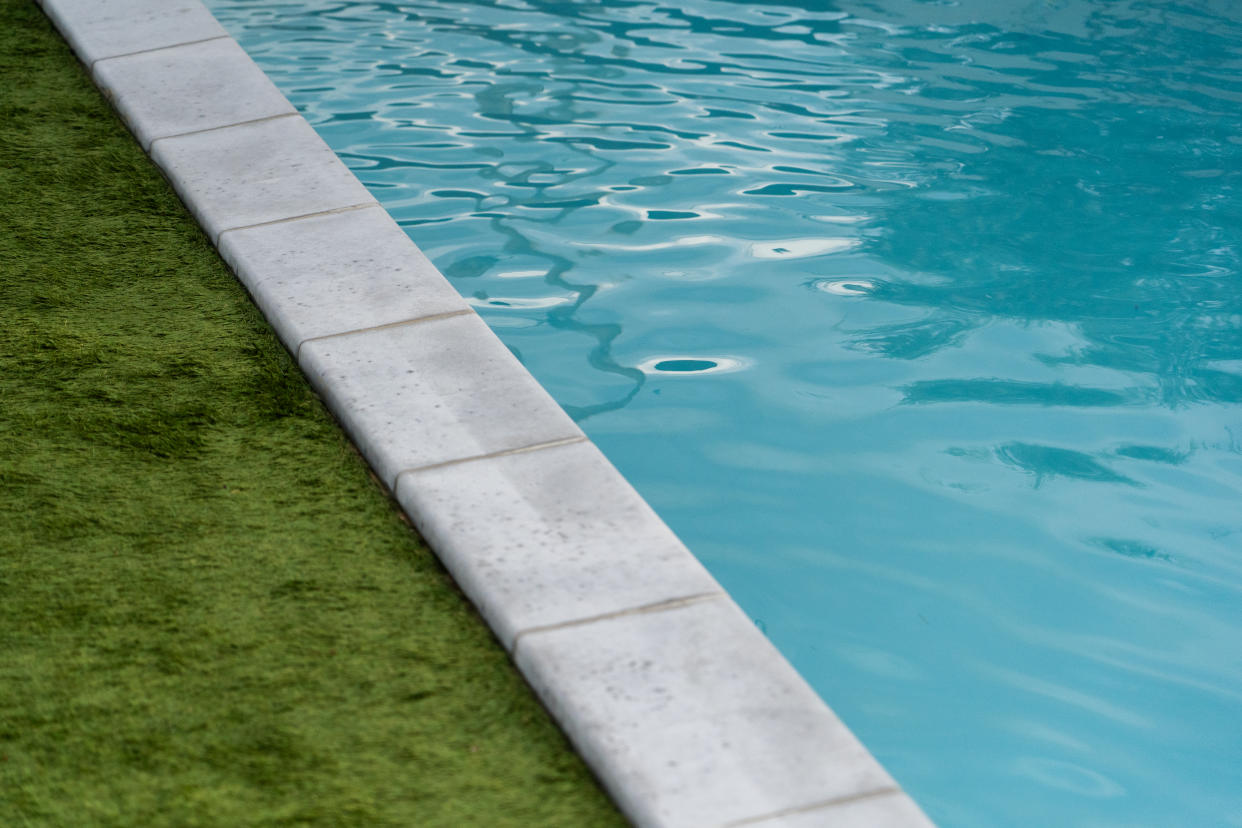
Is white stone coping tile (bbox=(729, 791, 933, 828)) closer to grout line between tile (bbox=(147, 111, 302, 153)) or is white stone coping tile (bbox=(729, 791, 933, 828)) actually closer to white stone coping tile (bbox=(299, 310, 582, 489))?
white stone coping tile (bbox=(299, 310, 582, 489))

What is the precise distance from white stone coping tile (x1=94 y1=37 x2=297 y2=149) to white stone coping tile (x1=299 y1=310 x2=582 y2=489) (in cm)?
176

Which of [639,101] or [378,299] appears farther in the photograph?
[639,101]

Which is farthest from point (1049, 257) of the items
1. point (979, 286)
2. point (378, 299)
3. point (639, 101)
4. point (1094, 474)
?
point (378, 299)

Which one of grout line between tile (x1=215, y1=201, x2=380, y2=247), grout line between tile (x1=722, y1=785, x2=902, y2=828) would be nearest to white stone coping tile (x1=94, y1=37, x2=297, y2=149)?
grout line between tile (x1=215, y1=201, x2=380, y2=247)

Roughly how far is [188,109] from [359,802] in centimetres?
352

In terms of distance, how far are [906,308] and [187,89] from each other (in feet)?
10.2

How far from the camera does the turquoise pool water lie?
3.44 metres

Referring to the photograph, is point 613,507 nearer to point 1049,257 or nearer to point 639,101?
point 1049,257

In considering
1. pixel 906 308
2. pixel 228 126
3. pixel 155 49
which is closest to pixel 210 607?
pixel 228 126

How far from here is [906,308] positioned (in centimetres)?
502

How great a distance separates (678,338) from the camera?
480 centimetres

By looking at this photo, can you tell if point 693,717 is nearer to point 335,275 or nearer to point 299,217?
point 335,275

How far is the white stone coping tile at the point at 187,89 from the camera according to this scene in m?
4.82

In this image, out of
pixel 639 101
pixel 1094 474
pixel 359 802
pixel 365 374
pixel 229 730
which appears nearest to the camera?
pixel 359 802
